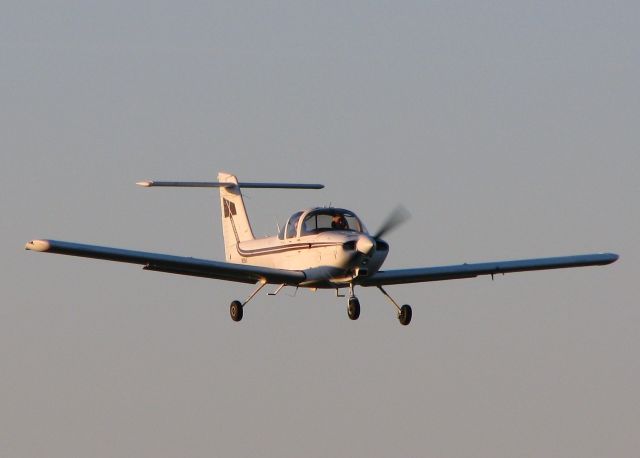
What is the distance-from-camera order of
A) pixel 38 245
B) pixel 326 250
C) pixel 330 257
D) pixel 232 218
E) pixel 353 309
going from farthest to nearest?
pixel 232 218 → pixel 326 250 → pixel 330 257 → pixel 353 309 → pixel 38 245

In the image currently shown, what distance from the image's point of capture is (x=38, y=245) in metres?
45.8

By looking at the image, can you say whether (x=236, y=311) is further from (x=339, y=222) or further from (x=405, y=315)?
(x=405, y=315)

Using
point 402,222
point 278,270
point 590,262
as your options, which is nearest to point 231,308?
point 278,270

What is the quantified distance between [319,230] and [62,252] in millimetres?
6940

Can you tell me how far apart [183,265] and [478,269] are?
8204 mm

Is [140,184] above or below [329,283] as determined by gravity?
above

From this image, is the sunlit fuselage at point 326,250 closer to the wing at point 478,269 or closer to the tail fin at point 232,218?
the wing at point 478,269

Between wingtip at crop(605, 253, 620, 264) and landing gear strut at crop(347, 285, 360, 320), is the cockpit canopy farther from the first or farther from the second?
wingtip at crop(605, 253, 620, 264)

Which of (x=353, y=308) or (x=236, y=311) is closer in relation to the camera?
(x=353, y=308)

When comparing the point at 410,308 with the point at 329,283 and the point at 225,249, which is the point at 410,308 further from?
the point at 225,249

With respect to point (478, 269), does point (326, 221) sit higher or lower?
higher

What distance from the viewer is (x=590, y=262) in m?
53.3

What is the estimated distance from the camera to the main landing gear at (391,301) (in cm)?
4809

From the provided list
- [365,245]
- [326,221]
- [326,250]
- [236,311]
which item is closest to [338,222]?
[326,221]
